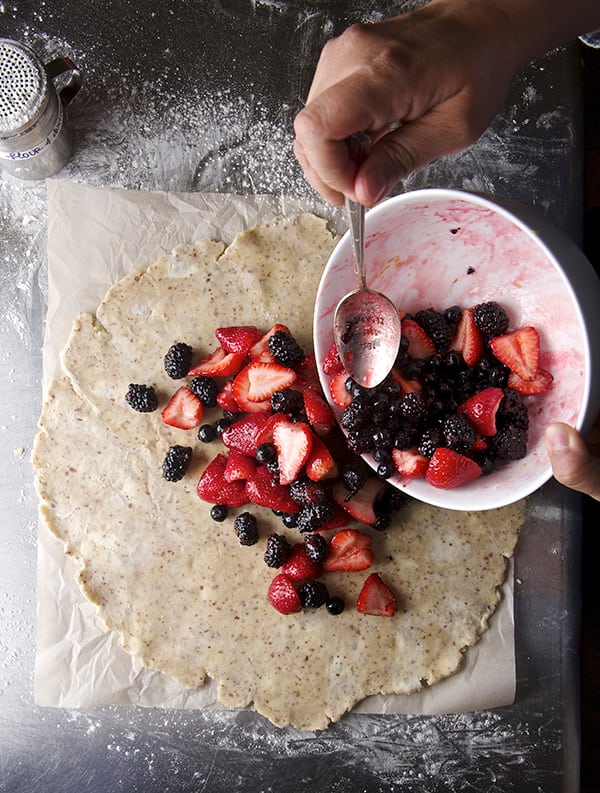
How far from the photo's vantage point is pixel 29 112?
6.25 feet

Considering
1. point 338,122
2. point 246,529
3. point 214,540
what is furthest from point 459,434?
point 338,122

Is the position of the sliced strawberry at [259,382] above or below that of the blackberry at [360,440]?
above

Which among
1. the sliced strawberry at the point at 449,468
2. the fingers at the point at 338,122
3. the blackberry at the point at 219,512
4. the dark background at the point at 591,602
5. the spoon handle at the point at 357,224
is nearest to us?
the fingers at the point at 338,122

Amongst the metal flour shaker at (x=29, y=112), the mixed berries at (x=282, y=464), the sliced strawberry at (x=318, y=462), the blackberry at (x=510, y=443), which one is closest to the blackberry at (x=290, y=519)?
the mixed berries at (x=282, y=464)

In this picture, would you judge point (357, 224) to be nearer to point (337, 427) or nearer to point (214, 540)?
point (337, 427)

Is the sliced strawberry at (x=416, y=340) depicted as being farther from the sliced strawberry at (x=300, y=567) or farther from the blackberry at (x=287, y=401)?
the sliced strawberry at (x=300, y=567)

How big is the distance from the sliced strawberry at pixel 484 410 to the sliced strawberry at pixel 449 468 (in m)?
0.09

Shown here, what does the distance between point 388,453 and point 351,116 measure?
86 cm

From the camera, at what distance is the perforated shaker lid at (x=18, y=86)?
190 cm

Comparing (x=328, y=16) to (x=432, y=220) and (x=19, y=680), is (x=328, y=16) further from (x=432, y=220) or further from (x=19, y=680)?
(x=19, y=680)

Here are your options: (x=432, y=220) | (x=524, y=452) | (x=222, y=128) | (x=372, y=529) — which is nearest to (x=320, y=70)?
Result: (x=432, y=220)

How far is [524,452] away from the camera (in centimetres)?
185

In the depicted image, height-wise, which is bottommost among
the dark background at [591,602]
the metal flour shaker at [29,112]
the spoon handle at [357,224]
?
the dark background at [591,602]

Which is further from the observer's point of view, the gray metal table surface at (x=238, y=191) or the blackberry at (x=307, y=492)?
the gray metal table surface at (x=238, y=191)
